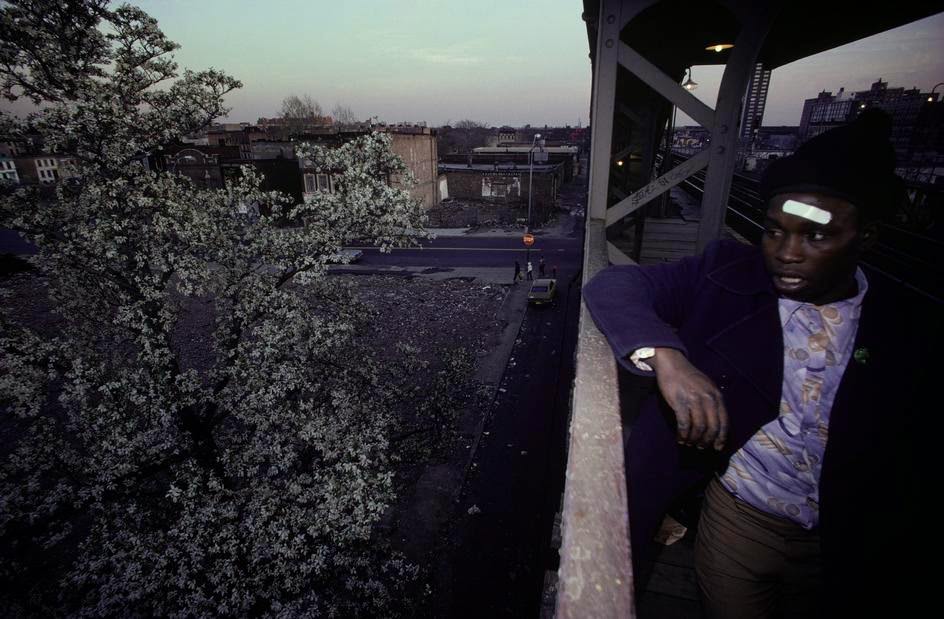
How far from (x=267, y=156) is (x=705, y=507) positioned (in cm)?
4233

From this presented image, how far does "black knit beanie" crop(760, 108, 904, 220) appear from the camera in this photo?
1383 mm

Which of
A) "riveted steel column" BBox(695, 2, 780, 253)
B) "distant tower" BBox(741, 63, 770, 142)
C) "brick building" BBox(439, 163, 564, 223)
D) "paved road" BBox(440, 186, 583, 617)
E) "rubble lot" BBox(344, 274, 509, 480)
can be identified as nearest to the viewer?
"riveted steel column" BBox(695, 2, 780, 253)

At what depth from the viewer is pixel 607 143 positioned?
3637mm

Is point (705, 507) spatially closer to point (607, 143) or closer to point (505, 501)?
point (607, 143)

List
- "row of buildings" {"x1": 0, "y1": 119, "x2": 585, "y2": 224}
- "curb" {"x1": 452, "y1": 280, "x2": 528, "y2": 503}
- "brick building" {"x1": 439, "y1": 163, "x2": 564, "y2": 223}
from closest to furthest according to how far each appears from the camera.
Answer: "curb" {"x1": 452, "y1": 280, "x2": 528, "y2": 503} → "row of buildings" {"x1": 0, "y1": 119, "x2": 585, "y2": 224} → "brick building" {"x1": 439, "y1": 163, "x2": 564, "y2": 223}

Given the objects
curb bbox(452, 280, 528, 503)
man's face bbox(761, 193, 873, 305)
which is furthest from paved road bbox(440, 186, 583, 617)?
man's face bbox(761, 193, 873, 305)

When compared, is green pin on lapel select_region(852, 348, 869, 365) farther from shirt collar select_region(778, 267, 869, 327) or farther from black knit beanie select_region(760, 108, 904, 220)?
black knit beanie select_region(760, 108, 904, 220)

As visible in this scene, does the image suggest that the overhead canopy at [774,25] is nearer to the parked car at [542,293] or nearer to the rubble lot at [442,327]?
the rubble lot at [442,327]

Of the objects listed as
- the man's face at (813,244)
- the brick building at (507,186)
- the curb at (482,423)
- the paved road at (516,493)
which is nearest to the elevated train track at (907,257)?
the man's face at (813,244)

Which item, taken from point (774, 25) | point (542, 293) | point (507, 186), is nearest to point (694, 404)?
point (774, 25)

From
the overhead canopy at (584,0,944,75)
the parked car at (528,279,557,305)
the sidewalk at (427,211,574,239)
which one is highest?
the overhead canopy at (584,0,944,75)

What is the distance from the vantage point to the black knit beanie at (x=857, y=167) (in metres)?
1.38

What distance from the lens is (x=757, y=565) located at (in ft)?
5.76

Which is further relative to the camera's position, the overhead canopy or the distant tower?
the distant tower
